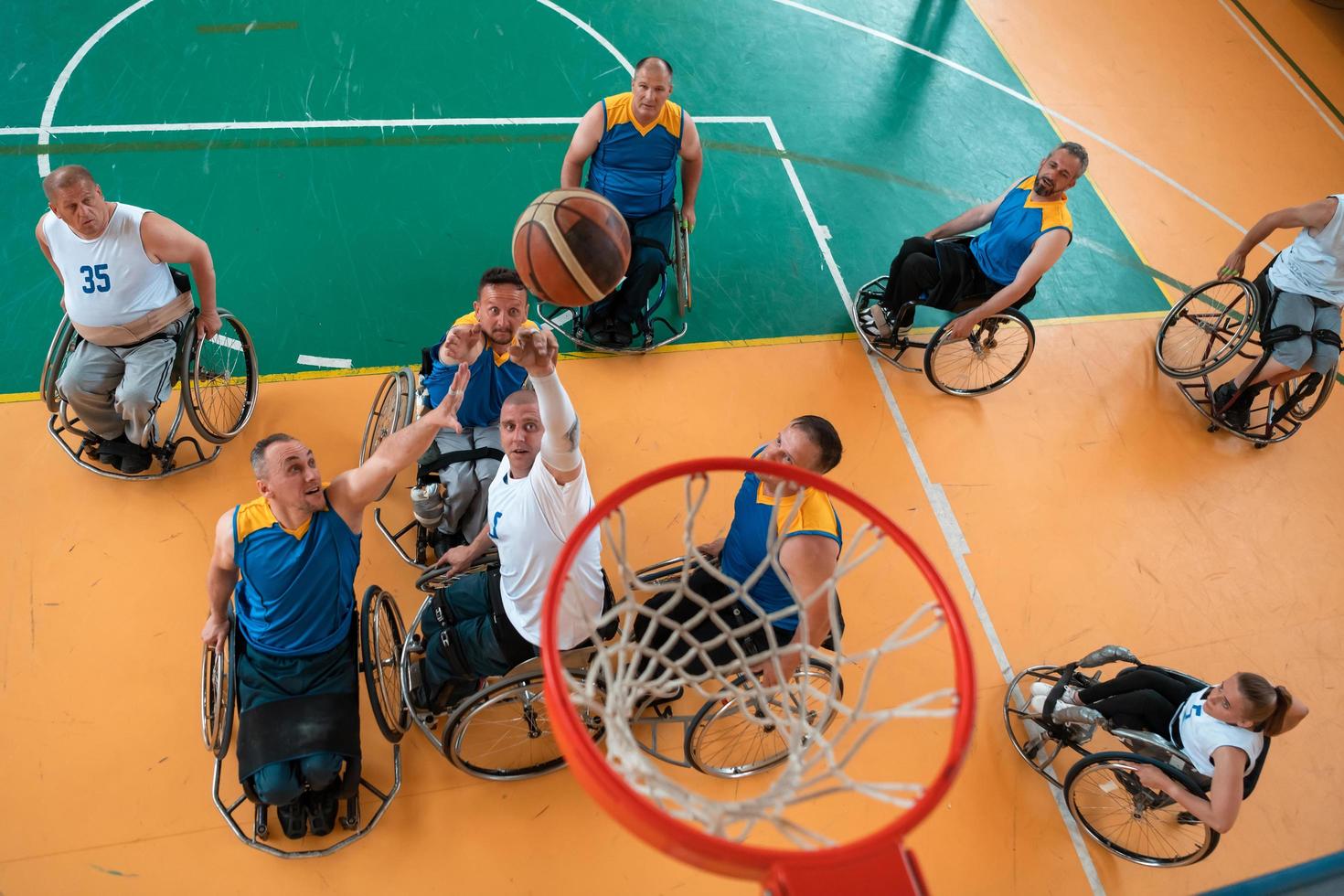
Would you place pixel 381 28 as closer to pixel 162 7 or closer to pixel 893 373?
Result: pixel 162 7

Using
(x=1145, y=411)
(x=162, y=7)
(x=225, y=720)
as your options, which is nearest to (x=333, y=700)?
(x=225, y=720)

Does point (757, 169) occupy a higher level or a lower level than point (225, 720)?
higher

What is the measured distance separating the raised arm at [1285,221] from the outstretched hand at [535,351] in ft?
15.4

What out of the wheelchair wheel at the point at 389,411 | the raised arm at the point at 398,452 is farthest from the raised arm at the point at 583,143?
the raised arm at the point at 398,452

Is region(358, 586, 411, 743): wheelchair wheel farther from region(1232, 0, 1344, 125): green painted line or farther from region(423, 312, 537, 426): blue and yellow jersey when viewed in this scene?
region(1232, 0, 1344, 125): green painted line

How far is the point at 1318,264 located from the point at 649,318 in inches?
159

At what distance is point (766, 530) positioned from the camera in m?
3.53

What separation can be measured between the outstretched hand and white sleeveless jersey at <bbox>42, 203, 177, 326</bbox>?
252 cm

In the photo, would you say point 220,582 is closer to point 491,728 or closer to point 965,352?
point 491,728

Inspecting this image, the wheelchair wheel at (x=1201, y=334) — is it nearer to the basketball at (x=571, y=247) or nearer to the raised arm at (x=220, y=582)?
the basketball at (x=571, y=247)

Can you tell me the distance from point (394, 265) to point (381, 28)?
247cm

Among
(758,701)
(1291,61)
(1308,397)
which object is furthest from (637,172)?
(1291,61)

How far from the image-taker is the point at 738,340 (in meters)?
5.55

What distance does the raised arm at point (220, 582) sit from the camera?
3408 millimetres
